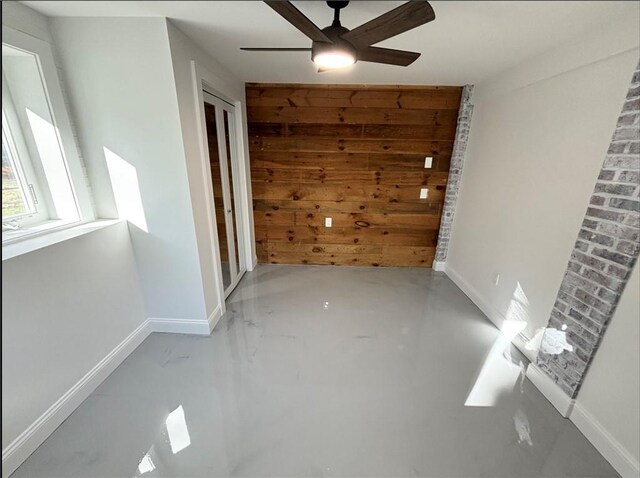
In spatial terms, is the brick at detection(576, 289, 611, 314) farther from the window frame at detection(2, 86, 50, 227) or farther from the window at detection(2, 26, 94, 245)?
the window frame at detection(2, 86, 50, 227)

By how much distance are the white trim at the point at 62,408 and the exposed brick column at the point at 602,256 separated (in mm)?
2942

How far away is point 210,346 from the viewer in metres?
2.16

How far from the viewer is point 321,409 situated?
1.65 metres

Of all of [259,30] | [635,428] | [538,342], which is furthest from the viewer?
[538,342]

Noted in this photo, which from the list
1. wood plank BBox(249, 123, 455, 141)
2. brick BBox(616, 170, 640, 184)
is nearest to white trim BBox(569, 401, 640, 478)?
brick BBox(616, 170, 640, 184)

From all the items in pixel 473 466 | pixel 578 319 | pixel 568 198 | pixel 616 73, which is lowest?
pixel 473 466

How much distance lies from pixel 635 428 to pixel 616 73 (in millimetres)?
1843

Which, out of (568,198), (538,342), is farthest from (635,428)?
(568,198)

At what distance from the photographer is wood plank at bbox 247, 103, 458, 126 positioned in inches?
123

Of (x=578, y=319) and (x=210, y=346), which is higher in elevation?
(x=578, y=319)

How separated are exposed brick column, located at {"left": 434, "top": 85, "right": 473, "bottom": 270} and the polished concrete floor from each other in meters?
1.20

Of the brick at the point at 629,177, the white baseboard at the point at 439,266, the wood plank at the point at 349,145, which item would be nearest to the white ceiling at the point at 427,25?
the brick at the point at 629,177

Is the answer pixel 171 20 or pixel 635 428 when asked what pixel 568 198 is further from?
pixel 171 20

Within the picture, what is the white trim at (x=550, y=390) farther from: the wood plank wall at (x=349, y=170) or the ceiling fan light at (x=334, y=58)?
the ceiling fan light at (x=334, y=58)
